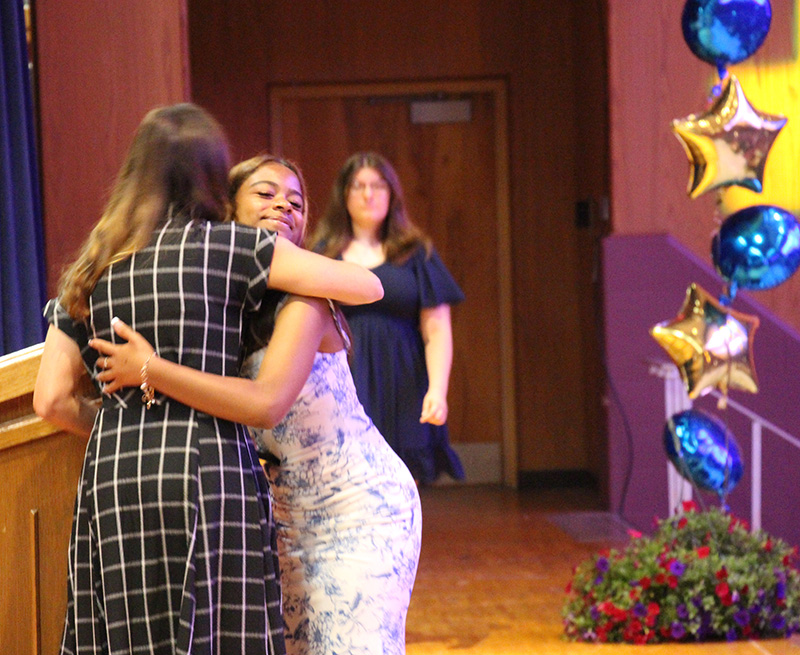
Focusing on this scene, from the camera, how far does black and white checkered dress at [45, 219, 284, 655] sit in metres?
1.41

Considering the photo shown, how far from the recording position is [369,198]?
3.21 m

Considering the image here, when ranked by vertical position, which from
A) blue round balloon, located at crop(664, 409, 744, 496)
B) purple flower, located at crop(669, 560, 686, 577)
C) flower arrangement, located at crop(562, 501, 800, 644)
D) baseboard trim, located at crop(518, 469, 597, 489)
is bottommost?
baseboard trim, located at crop(518, 469, 597, 489)

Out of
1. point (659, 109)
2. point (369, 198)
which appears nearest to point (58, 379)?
point (369, 198)

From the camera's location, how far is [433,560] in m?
4.45

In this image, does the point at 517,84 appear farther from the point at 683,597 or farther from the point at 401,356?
the point at 683,597

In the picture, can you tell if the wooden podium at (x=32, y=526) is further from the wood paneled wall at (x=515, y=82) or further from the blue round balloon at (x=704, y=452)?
the wood paneled wall at (x=515, y=82)

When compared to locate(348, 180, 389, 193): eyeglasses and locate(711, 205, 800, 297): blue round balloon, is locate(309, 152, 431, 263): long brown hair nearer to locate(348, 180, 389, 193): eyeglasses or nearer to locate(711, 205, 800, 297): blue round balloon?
locate(348, 180, 389, 193): eyeglasses

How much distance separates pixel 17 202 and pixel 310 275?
2.28m

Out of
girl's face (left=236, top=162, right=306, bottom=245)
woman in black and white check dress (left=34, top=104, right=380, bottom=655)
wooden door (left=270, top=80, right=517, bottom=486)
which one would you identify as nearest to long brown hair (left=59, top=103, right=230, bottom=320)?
woman in black and white check dress (left=34, top=104, right=380, bottom=655)

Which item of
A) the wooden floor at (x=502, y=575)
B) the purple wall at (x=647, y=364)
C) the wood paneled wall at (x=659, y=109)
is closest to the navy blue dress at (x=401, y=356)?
the wooden floor at (x=502, y=575)

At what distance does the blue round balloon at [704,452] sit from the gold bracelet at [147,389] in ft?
7.90

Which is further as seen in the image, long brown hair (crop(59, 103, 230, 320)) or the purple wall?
the purple wall

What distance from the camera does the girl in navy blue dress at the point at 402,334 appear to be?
3.09 meters

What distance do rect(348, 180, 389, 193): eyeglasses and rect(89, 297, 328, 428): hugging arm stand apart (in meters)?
1.76
